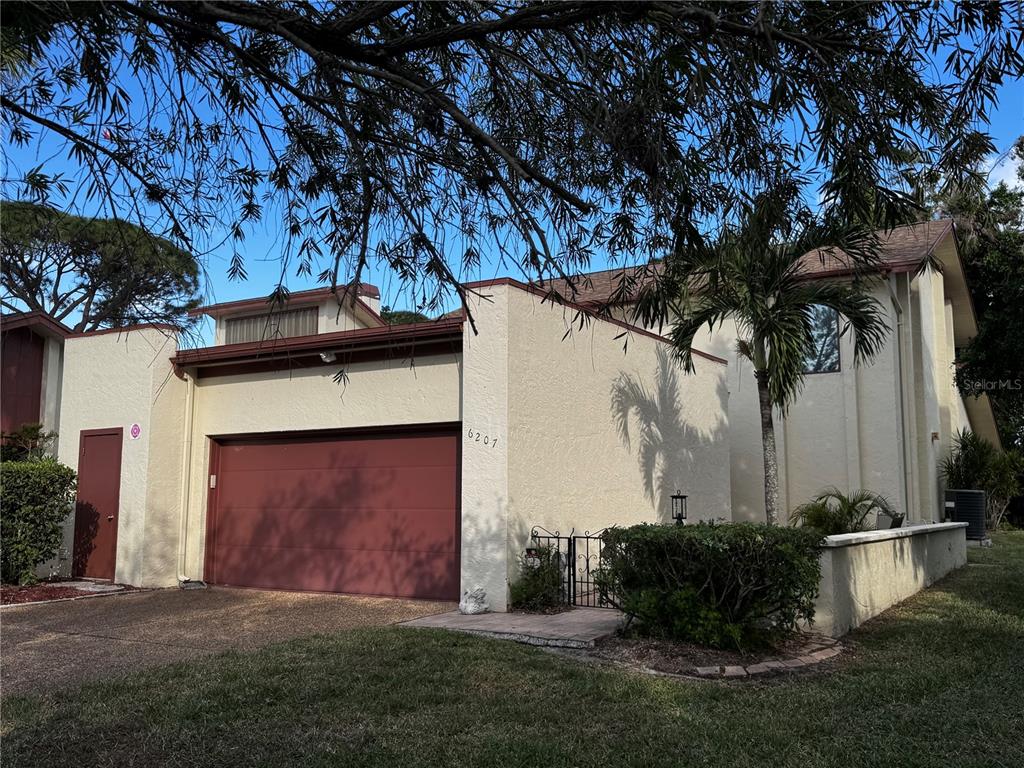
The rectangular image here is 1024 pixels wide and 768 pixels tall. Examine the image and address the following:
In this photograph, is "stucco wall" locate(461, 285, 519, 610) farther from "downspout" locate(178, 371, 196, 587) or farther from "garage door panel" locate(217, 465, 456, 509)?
"downspout" locate(178, 371, 196, 587)

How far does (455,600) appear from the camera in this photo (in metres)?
10.8

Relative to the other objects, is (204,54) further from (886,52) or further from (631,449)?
(631,449)

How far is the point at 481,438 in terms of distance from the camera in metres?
10.1

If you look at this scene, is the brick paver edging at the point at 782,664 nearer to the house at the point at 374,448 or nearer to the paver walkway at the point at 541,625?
the paver walkway at the point at 541,625

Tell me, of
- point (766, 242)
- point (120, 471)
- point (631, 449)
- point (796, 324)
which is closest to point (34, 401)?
point (120, 471)

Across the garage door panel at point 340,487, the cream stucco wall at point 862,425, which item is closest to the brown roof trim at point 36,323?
the garage door panel at point 340,487

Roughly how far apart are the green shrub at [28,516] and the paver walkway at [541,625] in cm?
643

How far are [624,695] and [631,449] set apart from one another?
6894 millimetres

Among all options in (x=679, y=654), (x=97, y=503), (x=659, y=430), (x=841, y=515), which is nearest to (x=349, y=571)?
(x=97, y=503)

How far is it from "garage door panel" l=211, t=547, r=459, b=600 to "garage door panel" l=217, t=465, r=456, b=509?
0.68 meters

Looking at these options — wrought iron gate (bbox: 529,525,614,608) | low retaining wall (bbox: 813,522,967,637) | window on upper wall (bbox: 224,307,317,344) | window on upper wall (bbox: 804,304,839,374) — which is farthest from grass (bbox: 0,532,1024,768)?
window on upper wall (bbox: 224,307,317,344)

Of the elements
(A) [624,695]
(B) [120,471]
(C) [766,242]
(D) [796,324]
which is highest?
(D) [796,324]

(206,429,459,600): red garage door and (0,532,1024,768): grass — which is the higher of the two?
(206,429,459,600): red garage door

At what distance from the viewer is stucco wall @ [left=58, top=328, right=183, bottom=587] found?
12602 mm
